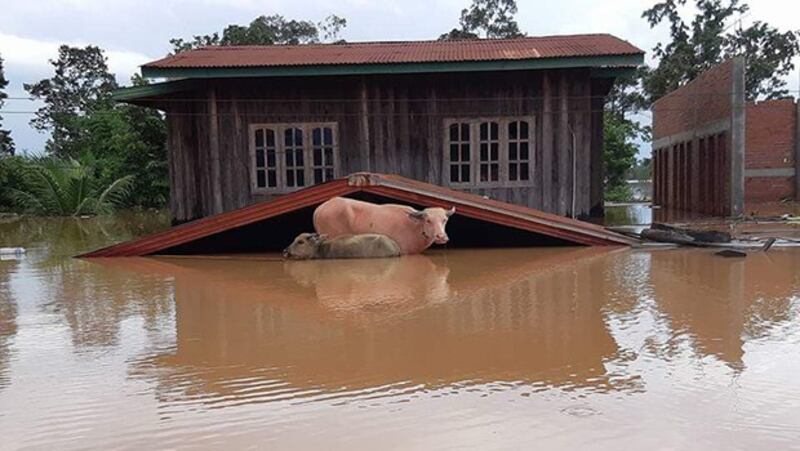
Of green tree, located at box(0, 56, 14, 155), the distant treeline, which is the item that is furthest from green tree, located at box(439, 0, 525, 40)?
green tree, located at box(0, 56, 14, 155)

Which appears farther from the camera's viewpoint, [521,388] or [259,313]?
[259,313]

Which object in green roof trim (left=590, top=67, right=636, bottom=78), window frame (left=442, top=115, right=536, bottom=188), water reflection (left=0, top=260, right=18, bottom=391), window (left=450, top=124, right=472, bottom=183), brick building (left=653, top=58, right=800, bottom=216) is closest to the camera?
water reflection (left=0, top=260, right=18, bottom=391)

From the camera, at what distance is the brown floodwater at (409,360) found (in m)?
3.39

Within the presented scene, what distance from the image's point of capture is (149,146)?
2661 centimetres

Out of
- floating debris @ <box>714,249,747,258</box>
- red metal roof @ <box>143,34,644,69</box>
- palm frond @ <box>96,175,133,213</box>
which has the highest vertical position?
red metal roof @ <box>143,34,644,69</box>

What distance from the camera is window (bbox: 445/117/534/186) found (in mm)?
13883

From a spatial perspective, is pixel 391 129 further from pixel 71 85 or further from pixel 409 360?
pixel 71 85

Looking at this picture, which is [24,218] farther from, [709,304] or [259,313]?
[709,304]

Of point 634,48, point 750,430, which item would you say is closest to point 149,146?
point 634,48

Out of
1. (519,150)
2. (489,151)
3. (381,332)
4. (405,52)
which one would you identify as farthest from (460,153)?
(381,332)

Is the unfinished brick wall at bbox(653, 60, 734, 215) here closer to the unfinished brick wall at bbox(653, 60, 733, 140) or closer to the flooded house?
the unfinished brick wall at bbox(653, 60, 733, 140)

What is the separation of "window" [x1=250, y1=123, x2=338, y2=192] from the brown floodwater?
18.9ft

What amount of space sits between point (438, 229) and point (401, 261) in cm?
67

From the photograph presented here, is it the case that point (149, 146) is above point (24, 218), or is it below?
above
